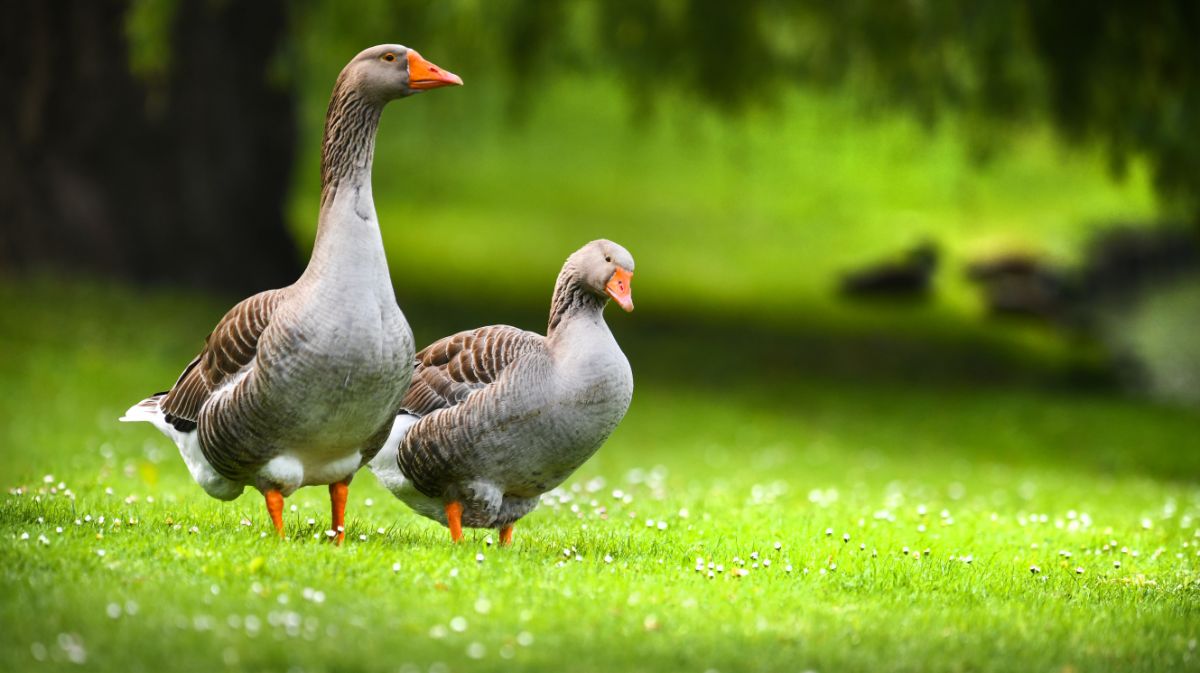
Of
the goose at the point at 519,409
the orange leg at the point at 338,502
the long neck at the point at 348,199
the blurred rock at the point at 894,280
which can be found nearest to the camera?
the long neck at the point at 348,199

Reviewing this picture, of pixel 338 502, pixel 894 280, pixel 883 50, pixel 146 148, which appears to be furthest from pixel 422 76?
pixel 894 280

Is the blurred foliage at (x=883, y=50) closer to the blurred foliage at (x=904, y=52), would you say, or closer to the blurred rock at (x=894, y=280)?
the blurred foliage at (x=904, y=52)

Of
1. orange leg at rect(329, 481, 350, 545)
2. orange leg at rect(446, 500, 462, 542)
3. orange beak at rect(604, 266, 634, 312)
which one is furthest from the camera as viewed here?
orange leg at rect(446, 500, 462, 542)

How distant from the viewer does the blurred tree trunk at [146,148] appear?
1930 cm

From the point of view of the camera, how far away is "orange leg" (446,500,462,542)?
7617mm

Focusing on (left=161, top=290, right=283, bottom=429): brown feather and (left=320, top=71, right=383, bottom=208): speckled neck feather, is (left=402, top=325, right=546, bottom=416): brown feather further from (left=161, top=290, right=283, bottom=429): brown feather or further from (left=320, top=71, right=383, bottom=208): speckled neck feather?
(left=320, top=71, right=383, bottom=208): speckled neck feather

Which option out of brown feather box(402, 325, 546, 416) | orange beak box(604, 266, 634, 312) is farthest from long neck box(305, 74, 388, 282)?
orange beak box(604, 266, 634, 312)

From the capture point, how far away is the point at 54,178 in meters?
19.5

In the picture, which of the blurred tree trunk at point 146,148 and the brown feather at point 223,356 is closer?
the brown feather at point 223,356

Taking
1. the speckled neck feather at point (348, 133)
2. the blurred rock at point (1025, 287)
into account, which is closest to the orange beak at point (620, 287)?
the speckled neck feather at point (348, 133)

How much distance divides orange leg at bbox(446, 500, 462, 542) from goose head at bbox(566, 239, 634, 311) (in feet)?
4.78

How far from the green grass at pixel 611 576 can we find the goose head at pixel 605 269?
1487mm

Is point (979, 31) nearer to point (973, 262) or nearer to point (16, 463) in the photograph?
point (16, 463)

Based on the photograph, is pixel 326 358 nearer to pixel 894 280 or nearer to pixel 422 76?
pixel 422 76
